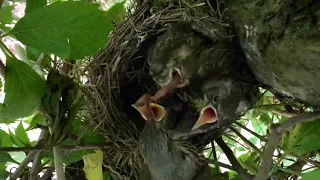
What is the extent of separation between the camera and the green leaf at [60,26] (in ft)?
1.95

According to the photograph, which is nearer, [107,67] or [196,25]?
[196,25]

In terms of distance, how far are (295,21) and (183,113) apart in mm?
254

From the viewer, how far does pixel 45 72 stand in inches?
31.9

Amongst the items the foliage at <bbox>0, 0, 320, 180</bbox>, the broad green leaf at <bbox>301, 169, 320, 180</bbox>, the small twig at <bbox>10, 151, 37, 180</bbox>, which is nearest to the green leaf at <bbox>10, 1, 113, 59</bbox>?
the foliage at <bbox>0, 0, 320, 180</bbox>

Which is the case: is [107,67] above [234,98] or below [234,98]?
above

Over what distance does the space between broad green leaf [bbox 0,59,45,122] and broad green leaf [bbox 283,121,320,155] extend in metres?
0.37

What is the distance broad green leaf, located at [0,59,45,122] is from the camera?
665mm

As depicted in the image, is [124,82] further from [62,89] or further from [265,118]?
[265,118]

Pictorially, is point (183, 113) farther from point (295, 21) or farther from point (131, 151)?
point (295, 21)

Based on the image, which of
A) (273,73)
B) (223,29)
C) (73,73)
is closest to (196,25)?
(223,29)

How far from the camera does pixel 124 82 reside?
32.4 inches

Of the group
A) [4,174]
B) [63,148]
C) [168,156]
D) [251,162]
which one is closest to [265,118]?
[251,162]

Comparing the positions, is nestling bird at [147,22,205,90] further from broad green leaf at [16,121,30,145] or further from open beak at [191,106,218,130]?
broad green leaf at [16,121,30,145]

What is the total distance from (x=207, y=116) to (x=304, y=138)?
15cm
